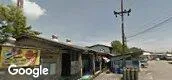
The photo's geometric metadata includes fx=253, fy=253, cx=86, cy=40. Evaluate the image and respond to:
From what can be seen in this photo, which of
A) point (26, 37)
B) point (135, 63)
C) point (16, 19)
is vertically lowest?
point (135, 63)

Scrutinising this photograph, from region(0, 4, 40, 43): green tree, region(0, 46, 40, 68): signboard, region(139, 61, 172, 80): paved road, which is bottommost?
region(139, 61, 172, 80): paved road

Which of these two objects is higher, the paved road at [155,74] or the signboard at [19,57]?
the signboard at [19,57]

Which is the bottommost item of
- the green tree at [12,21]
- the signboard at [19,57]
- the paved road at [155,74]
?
the paved road at [155,74]

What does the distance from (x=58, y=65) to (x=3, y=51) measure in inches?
237

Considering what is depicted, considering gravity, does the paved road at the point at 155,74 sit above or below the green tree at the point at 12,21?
below

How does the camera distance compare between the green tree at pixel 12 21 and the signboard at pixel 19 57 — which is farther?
the green tree at pixel 12 21

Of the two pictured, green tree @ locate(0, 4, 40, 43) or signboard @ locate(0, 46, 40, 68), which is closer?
signboard @ locate(0, 46, 40, 68)

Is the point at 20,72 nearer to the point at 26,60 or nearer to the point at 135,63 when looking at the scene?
the point at 26,60

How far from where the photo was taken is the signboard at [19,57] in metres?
12.1

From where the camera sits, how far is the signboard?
1211 cm

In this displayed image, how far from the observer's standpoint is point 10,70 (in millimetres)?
13344

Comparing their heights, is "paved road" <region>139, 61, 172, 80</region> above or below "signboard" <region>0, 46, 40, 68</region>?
below

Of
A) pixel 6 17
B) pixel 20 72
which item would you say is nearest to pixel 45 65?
pixel 20 72

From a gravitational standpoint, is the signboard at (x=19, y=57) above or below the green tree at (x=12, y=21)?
below
